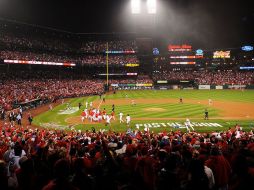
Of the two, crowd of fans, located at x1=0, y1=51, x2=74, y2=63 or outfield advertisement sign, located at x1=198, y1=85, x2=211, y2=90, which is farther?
outfield advertisement sign, located at x1=198, y1=85, x2=211, y2=90

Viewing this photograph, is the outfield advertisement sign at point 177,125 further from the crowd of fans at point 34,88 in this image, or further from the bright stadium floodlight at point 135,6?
the bright stadium floodlight at point 135,6

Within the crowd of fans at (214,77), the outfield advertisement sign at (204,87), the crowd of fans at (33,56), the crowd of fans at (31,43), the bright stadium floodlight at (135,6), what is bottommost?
the outfield advertisement sign at (204,87)

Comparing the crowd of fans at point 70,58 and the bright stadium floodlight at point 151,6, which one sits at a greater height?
the bright stadium floodlight at point 151,6

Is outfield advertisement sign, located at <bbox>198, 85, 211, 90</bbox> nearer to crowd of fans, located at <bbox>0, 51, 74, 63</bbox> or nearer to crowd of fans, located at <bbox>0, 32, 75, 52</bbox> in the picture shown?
crowd of fans, located at <bbox>0, 51, 74, 63</bbox>

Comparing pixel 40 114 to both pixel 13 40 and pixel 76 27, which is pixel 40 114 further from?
pixel 76 27

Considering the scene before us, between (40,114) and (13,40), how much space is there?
136 ft

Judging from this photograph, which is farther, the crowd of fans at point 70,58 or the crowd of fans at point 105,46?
the crowd of fans at point 105,46

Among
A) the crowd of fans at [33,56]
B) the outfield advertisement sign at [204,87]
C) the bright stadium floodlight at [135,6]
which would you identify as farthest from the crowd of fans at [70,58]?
the bright stadium floodlight at [135,6]

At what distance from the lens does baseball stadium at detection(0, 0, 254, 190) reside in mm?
5832

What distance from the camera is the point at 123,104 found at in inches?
1919

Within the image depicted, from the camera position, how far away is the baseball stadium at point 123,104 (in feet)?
19.1

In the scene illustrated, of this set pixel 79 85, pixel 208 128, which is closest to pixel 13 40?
pixel 79 85

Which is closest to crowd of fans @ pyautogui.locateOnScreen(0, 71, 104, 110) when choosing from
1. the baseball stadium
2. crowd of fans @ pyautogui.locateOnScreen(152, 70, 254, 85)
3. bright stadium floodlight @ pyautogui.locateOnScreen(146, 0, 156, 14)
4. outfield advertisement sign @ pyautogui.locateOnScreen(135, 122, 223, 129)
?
the baseball stadium

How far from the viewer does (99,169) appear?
237 inches
